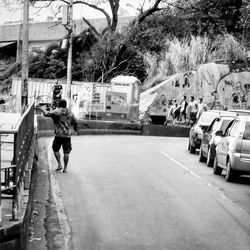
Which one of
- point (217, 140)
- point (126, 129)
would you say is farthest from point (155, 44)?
point (217, 140)

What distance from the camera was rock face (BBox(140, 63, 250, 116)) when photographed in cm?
Answer: 4494

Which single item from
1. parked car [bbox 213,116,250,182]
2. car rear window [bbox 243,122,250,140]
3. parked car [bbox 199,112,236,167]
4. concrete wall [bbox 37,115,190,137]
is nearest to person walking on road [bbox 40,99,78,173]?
parked car [bbox 213,116,250,182]

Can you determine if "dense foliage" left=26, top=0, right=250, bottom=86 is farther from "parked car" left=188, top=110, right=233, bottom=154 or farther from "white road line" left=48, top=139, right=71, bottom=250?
"white road line" left=48, top=139, right=71, bottom=250

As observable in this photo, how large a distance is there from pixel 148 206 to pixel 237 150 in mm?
4794

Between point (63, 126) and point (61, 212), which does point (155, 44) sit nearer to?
point (63, 126)

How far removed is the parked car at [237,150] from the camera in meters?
16.2

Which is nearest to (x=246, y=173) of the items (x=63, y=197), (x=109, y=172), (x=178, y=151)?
(x=109, y=172)

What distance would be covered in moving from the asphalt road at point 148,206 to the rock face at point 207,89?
24.3 m

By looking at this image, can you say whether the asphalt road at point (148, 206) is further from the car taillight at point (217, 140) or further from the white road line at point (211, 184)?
the car taillight at point (217, 140)

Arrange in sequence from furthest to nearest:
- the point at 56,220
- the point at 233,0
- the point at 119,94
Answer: the point at 233,0
the point at 119,94
the point at 56,220

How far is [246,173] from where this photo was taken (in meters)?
16.3

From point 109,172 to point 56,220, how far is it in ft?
22.4

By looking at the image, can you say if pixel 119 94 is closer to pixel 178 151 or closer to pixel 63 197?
pixel 178 151

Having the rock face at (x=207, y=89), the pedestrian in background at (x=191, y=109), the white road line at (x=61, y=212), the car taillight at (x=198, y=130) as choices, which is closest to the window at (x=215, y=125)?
the car taillight at (x=198, y=130)
